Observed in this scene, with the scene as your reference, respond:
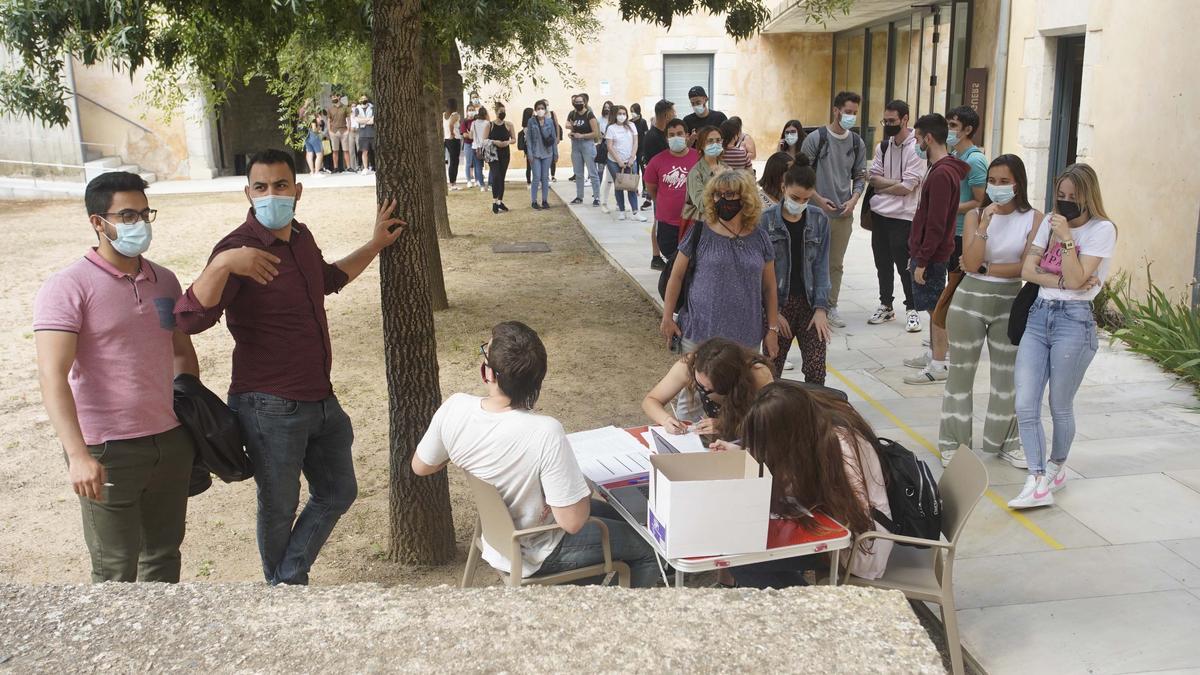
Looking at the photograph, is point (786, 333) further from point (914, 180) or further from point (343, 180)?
point (343, 180)

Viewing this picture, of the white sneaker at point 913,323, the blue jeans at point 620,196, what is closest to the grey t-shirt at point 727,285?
the white sneaker at point 913,323

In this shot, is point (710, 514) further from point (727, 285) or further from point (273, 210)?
point (727, 285)

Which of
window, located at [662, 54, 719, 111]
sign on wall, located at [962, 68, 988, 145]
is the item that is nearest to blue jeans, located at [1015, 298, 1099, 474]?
sign on wall, located at [962, 68, 988, 145]

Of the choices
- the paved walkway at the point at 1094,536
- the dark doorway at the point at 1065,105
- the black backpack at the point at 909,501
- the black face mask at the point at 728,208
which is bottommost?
the paved walkway at the point at 1094,536

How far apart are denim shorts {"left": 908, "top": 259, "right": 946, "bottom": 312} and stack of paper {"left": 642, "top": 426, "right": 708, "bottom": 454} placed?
12.1 ft

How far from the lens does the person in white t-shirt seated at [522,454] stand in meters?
3.49

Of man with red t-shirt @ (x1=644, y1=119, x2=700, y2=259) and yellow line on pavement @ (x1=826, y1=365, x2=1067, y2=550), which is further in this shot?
man with red t-shirt @ (x1=644, y1=119, x2=700, y2=259)

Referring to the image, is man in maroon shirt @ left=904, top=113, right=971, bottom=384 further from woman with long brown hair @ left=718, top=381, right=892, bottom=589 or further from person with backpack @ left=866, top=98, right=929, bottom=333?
woman with long brown hair @ left=718, top=381, right=892, bottom=589

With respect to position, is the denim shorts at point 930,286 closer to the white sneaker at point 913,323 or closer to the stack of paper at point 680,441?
the white sneaker at point 913,323

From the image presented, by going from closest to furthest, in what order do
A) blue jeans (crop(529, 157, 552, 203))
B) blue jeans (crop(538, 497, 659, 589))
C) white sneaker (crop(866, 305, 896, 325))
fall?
blue jeans (crop(538, 497, 659, 589)), white sneaker (crop(866, 305, 896, 325)), blue jeans (crop(529, 157, 552, 203))

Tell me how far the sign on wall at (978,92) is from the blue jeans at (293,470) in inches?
369

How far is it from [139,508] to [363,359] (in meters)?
4.97

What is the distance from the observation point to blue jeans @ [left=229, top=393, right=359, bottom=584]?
3.87m

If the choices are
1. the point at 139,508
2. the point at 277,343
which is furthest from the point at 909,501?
the point at 139,508
